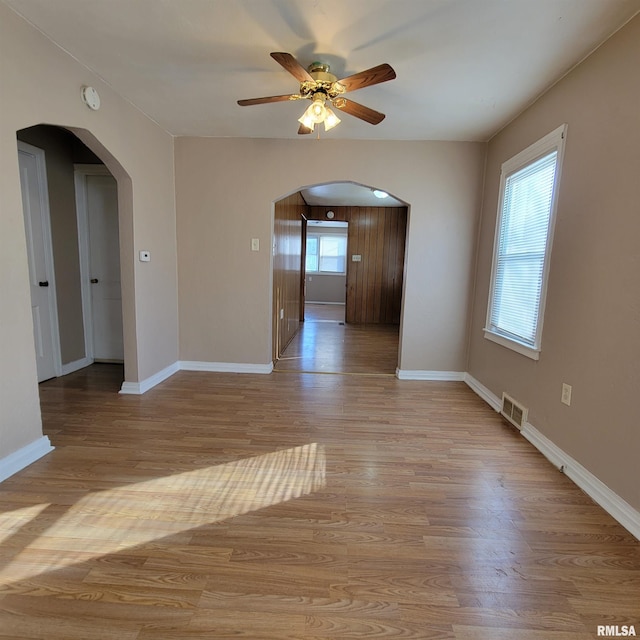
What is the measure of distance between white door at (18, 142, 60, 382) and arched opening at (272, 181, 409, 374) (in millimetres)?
2223

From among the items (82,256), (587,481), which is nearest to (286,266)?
(82,256)

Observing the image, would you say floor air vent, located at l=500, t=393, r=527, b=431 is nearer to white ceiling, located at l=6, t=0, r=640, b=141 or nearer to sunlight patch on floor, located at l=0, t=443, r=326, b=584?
sunlight patch on floor, located at l=0, t=443, r=326, b=584

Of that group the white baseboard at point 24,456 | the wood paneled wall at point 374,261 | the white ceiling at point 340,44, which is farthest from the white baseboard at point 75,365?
the wood paneled wall at point 374,261

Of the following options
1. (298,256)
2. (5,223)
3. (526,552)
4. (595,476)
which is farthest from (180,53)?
(298,256)

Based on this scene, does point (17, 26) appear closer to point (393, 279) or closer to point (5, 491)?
point (5, 491)

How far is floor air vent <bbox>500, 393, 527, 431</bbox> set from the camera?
8.36 ft

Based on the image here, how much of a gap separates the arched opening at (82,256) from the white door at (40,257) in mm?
12

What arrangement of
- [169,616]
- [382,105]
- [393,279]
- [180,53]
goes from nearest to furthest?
[169,616]
[180,53]
[382,105]
[393,279]

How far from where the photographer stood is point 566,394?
210 centimetres

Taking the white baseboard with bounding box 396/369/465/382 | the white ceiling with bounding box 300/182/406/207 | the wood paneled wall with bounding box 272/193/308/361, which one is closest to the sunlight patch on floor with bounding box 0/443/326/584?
the white baseboard with bounding box 396/369/465/382

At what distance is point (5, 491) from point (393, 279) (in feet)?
22.2

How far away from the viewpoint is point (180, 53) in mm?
2096

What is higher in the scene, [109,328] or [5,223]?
[5,223]

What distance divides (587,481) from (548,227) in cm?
159
